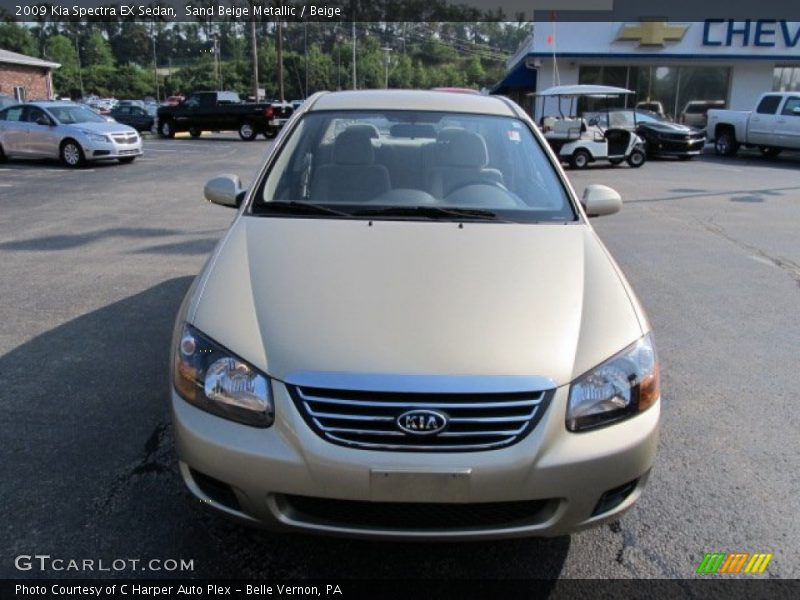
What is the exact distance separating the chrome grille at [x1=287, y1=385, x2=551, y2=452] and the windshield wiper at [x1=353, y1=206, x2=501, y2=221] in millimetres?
1358

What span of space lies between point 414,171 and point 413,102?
0.61 metres

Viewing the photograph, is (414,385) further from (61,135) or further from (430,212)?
(61,135)

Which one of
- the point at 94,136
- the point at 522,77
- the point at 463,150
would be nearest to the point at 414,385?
the point at 463,150

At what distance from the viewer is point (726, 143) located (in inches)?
895

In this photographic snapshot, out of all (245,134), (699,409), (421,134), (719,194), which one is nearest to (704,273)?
(699,409)

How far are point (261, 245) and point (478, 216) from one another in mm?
1075

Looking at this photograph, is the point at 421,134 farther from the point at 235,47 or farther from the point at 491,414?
the point at 235,47

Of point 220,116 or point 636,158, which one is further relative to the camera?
point 220,116

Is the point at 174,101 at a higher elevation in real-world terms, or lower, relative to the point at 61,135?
higher

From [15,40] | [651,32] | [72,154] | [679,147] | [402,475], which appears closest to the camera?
[402,475]

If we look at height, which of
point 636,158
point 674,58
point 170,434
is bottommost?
point 170,434

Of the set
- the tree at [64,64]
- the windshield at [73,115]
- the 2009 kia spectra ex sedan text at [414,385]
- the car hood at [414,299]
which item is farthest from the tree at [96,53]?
the 2009 kia spectra ex sedan text at [414,385]

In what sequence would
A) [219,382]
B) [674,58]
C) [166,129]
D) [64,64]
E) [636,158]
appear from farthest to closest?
[64,64], [166,129], [674,58], [636,158], [219,382]

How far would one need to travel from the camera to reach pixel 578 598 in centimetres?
255
